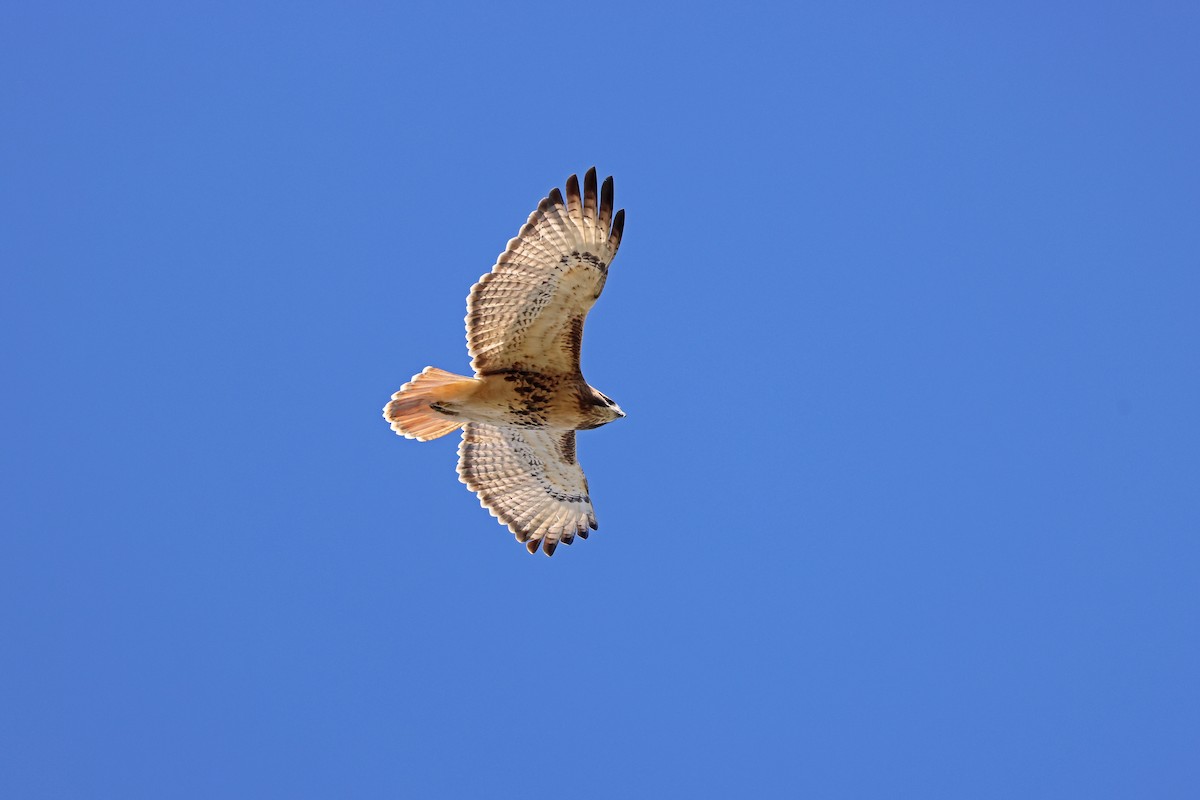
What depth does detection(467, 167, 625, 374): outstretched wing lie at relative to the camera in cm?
854

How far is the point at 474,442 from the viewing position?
410 inches

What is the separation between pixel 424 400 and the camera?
29.6 ft

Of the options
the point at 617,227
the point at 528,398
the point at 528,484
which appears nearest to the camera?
the point at 617,227

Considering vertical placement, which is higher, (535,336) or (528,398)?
(535,336)

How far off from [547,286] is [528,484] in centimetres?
233

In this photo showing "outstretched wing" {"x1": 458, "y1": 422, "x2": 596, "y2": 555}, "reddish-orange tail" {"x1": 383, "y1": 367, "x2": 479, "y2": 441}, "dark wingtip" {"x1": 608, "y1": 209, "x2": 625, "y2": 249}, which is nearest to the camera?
"dark wingtip" {"x1": 608, "y1": 209, "x2": 625, "y2": 249}

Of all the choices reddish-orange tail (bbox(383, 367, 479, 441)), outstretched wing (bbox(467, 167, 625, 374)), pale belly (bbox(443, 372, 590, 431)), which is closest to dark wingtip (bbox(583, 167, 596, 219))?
outstretched wing (bbox(467, 167, 625, 374))

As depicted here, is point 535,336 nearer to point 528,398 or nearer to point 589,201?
point 528,398

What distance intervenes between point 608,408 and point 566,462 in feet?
4.86

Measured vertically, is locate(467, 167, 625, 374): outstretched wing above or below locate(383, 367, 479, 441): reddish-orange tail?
above

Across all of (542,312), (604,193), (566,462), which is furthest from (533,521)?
(604,193)

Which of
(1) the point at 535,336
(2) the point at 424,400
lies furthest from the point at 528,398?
(2) the point at 424,400

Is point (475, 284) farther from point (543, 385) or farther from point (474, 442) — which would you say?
point (474, 442)

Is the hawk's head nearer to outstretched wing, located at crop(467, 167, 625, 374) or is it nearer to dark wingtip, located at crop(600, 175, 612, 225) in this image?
outstretched wing, located at crop(467, 167, 625, 374)
